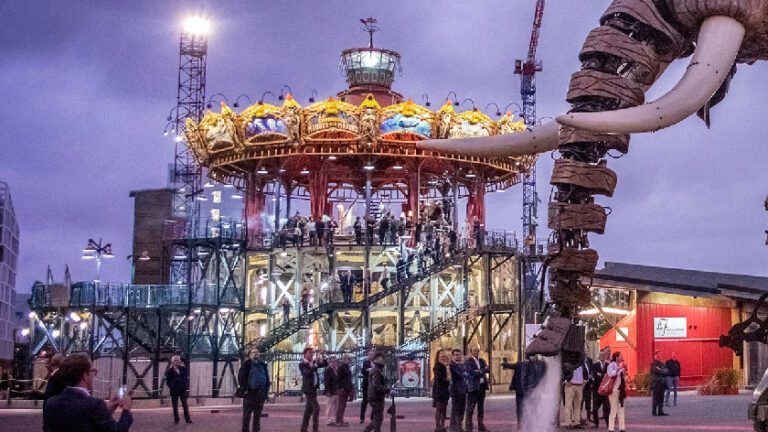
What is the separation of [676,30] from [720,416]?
1861 cm

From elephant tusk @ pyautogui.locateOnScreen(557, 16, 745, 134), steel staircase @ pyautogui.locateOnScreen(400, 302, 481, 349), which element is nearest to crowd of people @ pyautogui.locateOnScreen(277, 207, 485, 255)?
steel staircase @ pyautogui.locateOnScreen(400, 302, 481, 349)

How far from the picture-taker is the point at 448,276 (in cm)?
5141

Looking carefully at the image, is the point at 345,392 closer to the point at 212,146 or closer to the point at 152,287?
the point at 152,287

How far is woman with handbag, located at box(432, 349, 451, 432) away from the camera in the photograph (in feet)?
69.9

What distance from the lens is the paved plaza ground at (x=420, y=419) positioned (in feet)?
74.8

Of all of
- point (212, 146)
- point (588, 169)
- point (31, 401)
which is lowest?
point (31, 401)

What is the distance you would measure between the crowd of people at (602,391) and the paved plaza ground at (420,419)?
571 mm

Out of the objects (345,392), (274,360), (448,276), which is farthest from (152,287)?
(345,392)

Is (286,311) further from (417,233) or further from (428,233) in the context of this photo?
(428,233)

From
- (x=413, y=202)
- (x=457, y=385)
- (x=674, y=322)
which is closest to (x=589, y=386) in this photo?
(x=457, y=385)

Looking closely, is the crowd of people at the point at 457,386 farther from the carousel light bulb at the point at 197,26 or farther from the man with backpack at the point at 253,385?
the carousel light bulb at the point at 197,26

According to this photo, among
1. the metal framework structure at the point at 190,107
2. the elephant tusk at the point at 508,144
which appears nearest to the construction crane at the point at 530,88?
the metal framework structure at the point at 190,107

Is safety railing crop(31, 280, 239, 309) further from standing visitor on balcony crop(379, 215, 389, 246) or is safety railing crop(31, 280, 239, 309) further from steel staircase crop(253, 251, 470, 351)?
standing visitor on balcony crop(379, 215, 389, 246)

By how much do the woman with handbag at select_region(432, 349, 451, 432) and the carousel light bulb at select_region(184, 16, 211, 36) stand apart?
55439mm
